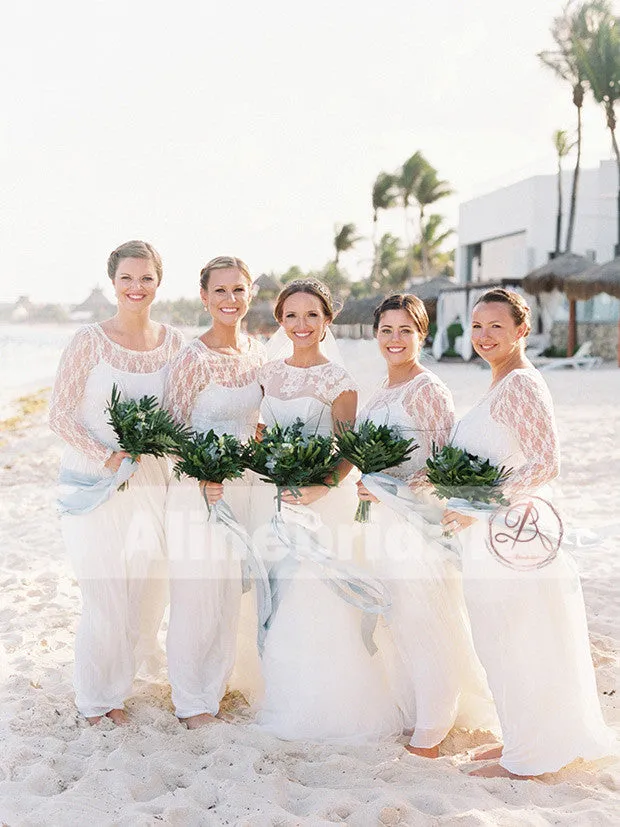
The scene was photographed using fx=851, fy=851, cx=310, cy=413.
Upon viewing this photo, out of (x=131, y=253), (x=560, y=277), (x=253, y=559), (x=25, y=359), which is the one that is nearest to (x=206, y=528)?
(x=253, y=559)

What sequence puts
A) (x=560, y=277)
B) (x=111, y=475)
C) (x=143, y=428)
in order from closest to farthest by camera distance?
1. (x=143, y=428)
2. (x=111, y=475)
3. (x=560, y=277)

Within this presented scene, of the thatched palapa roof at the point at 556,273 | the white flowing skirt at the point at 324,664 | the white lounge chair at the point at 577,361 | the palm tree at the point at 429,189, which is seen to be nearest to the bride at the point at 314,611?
the white flowing skirt at the point at 324,664

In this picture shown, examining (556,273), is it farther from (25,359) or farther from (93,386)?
(25,359)

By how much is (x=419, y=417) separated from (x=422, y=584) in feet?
2.49

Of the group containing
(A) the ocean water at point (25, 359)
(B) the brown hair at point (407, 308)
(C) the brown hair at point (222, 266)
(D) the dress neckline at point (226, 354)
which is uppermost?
(C) the brown hair at point (222, 266)

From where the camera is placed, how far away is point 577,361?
23125 millimetres

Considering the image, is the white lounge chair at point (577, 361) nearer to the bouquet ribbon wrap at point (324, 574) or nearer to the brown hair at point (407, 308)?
the brown hair at point (407, 308)

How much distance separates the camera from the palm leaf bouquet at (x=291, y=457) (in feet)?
12.5

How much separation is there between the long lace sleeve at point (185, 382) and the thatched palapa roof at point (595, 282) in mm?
19636

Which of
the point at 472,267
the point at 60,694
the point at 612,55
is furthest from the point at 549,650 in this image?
the point at 472,267

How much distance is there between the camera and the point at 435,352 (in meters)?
28.9

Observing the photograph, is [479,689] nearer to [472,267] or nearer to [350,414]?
[350,414]

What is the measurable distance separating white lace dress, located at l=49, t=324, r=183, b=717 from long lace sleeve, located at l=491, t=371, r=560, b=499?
171 centimetres

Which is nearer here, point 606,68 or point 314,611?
point 314,611
